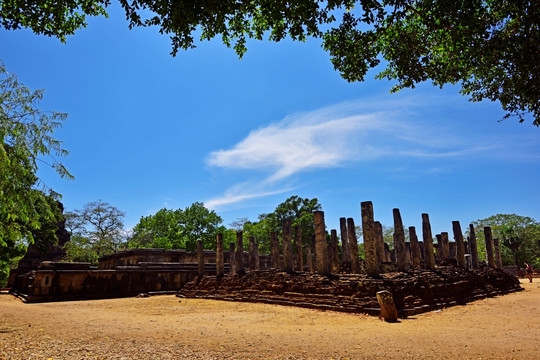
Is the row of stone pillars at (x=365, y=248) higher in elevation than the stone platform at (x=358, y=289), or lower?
higher

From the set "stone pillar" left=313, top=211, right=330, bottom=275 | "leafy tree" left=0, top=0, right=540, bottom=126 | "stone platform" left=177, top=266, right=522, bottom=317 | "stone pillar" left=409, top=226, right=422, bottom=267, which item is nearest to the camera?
"leafy tree" left=0, top=0, right=540, bottom=126

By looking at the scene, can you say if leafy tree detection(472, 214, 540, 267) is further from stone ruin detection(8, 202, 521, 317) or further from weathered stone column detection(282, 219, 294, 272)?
weathered stone column detection(282, 219, 294, 272)

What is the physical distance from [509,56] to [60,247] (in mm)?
45412

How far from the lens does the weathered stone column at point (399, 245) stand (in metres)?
16.4

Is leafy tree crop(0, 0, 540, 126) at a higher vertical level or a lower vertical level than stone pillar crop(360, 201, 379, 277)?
higher

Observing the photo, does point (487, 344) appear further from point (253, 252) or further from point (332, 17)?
point (253, 252)

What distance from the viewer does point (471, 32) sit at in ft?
19.6

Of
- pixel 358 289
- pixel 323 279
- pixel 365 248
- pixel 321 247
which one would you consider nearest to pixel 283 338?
pixel 358 289

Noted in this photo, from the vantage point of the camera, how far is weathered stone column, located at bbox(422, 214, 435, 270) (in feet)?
57.5

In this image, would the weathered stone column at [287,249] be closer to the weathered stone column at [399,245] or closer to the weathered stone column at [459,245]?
the weathered stone column at [399,245]

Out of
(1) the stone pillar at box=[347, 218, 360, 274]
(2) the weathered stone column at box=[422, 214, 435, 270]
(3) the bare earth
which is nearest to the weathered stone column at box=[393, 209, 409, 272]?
(2) the weathered stone column at box=[422, 214, 435, 270]

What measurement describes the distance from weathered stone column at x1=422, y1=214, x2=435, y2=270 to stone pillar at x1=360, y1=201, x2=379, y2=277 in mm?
5719

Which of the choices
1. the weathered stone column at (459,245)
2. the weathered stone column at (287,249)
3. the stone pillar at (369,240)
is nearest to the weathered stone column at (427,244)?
the weathered stone column at (459,245)

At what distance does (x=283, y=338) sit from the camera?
7.25 metres
